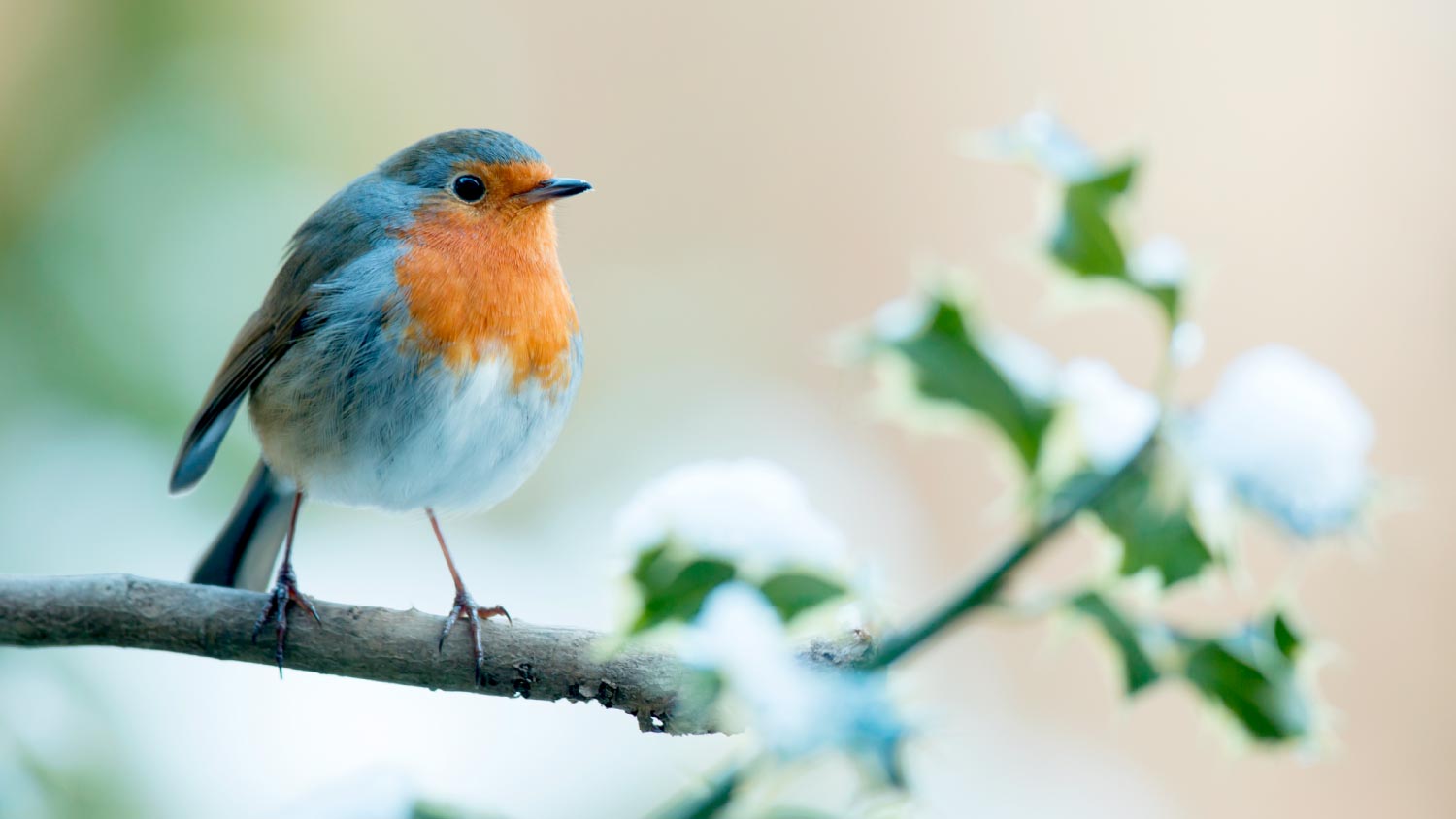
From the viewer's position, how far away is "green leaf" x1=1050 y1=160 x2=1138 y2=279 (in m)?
0.44

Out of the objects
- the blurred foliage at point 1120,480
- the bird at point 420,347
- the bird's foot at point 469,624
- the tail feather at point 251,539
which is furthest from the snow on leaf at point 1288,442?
the tail feather at point 251,539

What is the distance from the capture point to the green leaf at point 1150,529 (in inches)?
16.6

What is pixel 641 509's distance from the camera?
1.44 ft

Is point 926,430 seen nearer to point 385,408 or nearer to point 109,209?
point 385,408

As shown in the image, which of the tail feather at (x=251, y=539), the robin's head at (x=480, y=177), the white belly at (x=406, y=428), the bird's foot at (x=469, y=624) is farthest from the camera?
the tail feather at (x=251, y=539)

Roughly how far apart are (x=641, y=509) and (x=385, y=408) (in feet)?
4.31

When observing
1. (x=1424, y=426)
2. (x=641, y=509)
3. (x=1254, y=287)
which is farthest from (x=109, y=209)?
(x=1424, y=426)

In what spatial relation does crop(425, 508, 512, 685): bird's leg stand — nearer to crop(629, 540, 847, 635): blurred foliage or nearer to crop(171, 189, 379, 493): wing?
crop(171, 189, 379, 493): wing

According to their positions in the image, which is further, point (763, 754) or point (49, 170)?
point (49, 170)

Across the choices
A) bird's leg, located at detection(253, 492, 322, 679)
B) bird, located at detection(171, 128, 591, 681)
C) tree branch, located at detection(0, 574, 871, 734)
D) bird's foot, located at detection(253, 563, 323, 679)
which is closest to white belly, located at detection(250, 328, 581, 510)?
bird, located at detection(171, 128, 591, 681)

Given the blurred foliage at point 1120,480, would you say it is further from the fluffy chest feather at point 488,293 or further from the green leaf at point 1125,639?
the fluffy chest feather at point 488,293

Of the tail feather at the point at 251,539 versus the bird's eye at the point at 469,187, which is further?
the tail feather at the point at 251,539

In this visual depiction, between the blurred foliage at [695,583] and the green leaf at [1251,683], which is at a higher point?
the blurred foliage at [695,583]

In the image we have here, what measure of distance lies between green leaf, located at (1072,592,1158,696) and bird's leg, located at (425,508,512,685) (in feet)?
2.26
